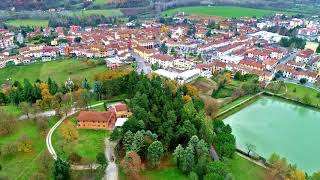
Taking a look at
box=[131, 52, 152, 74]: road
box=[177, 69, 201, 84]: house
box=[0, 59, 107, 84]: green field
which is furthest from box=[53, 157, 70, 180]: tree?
box=[131, 52, 152, 74]: road

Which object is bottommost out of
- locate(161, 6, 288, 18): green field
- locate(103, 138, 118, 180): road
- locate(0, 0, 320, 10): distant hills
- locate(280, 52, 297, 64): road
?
locate(280, 52, 297, 64): road

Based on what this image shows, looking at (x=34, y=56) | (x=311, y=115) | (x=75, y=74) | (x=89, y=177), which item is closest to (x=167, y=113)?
(x=89, y=177)

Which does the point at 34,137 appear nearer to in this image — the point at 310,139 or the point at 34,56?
the point at 310,139

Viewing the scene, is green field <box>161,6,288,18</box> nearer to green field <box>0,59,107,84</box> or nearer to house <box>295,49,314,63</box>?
house <box>295,49,314,63</box>

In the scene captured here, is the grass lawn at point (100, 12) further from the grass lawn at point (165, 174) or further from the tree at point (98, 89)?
the grass lawn at point (165, 174)

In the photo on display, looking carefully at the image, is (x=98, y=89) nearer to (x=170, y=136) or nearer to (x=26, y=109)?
(x=26, y=109)

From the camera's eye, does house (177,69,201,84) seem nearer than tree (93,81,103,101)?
No

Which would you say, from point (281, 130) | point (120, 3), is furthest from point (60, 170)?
point (120, 3)
